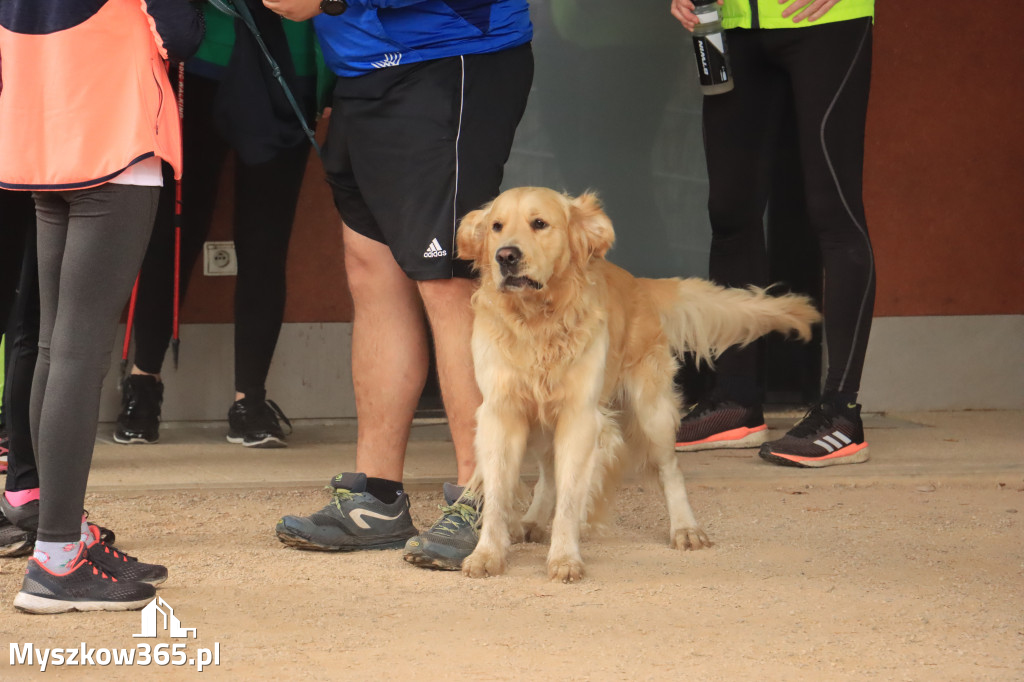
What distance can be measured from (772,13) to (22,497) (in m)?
2.80

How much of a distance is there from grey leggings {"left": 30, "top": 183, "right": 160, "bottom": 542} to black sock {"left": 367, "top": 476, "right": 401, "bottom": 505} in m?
0.83

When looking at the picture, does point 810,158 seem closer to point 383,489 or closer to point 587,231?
point 587,231

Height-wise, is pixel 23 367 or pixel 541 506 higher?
pixel 23 367

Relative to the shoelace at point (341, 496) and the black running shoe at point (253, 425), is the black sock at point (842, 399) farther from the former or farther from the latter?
the black running shoe at point (253, 425)

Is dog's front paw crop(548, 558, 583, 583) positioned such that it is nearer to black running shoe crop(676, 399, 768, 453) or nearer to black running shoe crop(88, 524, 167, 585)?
black running shoe crop(88, 524, 167, 585)

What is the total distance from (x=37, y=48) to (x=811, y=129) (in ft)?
8.45

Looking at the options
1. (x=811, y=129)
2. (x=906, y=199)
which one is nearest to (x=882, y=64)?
(x=906, y=199)

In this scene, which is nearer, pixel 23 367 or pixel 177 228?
pixel 23 367

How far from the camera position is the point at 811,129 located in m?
4.00

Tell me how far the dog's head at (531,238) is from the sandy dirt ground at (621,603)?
2.40ft

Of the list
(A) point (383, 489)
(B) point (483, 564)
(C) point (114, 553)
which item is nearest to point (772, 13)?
(A) point (383, 489)

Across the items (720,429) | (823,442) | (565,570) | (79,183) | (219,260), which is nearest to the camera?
(79,183)

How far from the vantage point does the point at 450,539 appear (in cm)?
288

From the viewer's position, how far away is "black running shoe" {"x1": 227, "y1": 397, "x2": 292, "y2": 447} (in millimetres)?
4461
